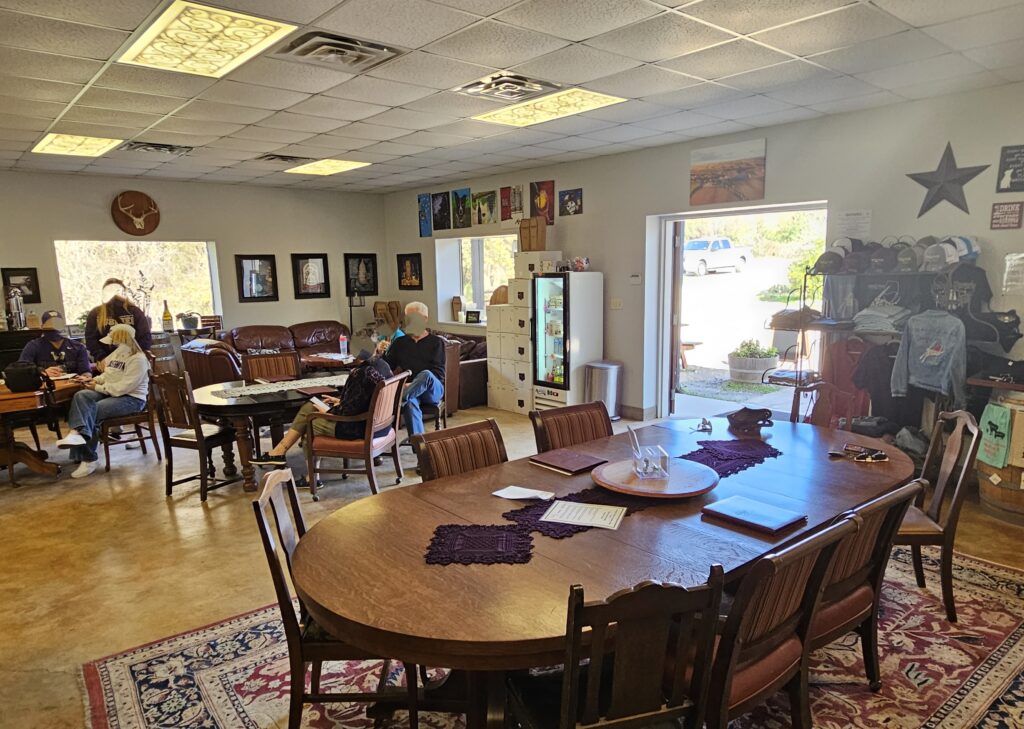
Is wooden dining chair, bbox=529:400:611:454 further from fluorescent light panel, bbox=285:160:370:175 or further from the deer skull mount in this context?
the deer skull mount

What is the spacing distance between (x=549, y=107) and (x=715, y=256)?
6.98 meters

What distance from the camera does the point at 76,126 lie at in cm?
493

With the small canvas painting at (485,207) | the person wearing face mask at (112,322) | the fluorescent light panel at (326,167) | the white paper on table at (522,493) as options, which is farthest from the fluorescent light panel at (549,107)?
the person wearing face mask at (112,322)

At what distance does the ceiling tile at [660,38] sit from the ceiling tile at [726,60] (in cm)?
10

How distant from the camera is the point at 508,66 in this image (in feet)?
11.9

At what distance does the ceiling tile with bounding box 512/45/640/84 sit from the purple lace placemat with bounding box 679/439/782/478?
7.07 ft

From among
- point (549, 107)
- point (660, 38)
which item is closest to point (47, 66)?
point (549, 107)

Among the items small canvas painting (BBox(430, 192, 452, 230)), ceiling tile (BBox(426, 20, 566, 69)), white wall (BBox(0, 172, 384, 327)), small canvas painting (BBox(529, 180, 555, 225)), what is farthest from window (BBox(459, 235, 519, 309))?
ceiling tile (BBox(426, 20, 566, 69))

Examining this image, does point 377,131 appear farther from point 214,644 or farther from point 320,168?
point 214,644

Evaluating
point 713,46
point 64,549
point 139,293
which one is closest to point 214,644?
point 64,549

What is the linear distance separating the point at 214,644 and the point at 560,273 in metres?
4.76

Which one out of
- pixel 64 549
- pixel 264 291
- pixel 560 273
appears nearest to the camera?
pixel 64 549

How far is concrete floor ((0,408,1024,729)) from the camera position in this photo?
105 inches

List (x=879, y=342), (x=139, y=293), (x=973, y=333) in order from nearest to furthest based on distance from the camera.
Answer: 1. (x=973, y=333)
2. (x=879, y=342)
3. (x=139, y=293)
